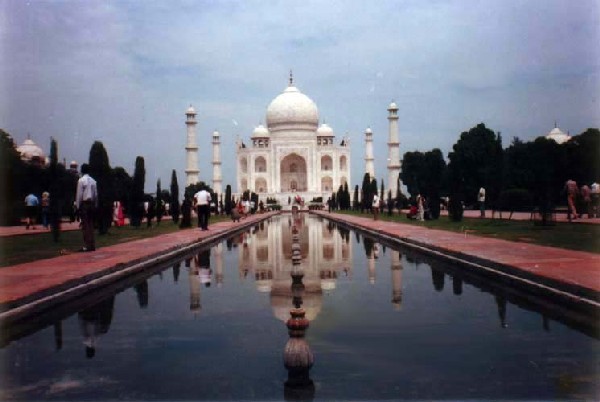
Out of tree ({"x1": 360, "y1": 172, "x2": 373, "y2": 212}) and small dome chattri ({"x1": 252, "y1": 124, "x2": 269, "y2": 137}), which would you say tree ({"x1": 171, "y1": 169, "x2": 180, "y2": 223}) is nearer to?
tree ({"x1": 360, "y1": 172, "x2": 373, "y2": 212})

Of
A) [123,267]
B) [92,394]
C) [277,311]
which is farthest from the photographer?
[123,267]

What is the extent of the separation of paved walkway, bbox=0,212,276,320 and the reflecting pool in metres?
0.20

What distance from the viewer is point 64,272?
682 centimetres

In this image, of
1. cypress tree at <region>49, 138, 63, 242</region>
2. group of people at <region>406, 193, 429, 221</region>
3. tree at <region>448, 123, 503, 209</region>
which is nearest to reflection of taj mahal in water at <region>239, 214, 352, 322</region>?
cypress tree at <region>49, 138, 63, 242</region>

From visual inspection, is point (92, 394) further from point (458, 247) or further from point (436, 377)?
point (458, 247)

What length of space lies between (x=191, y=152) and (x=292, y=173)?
12.5 meters

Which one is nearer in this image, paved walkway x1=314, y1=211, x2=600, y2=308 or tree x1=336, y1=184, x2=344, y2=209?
paved walkway x1=314, y1=211, x2=600, y2=308

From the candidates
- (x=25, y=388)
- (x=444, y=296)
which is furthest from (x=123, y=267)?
(x=25, y=388)

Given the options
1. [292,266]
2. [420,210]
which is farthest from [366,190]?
[292,266]

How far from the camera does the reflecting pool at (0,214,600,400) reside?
123 inches

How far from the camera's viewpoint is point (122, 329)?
4543 millimetres

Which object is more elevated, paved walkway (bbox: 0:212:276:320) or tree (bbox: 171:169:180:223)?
tree (bbox: 171:169:180:223)

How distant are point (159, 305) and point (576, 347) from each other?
10.5ft

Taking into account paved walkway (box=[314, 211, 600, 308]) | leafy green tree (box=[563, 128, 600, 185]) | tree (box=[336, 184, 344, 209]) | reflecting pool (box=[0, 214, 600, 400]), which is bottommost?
reflecting pool (box=[0, 214, 600, 400])
